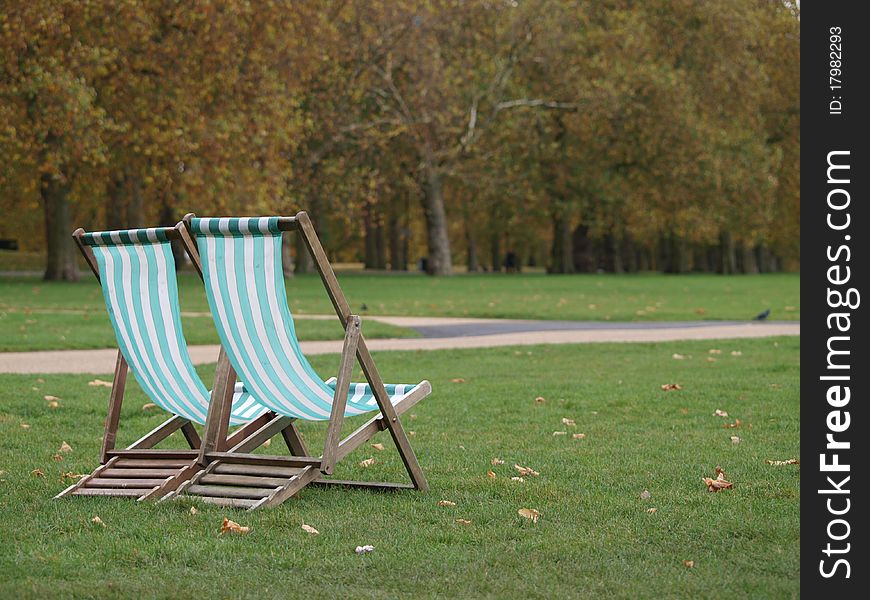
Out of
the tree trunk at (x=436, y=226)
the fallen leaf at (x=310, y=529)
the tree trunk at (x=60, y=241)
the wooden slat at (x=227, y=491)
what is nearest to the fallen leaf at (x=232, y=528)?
the fallen leaf at (x=310, y=529)

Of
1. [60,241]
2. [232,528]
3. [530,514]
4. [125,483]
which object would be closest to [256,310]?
[232,528]

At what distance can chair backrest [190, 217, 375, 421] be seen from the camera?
5.43m

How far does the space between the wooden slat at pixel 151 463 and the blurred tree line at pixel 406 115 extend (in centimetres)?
1876

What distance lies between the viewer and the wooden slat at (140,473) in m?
6.07

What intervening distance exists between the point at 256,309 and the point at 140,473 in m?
1.17

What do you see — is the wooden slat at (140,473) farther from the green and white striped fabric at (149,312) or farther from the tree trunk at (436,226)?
the tree trunk at (436,226)

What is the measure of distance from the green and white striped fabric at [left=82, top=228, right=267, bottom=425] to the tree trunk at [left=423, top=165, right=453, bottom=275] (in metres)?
36.3

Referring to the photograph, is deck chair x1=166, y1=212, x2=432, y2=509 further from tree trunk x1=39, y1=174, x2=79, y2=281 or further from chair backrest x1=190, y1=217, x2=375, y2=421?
tree trunk x1=39, y1=174, x2=79, y2=281

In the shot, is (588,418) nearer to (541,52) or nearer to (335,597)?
(335,597)

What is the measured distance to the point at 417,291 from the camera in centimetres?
3030

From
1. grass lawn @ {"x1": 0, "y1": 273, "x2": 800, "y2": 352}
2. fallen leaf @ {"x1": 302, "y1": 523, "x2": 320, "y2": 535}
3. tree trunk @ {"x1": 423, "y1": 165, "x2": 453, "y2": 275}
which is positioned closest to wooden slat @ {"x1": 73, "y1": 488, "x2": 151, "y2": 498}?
fallen leaf @ {"x1": 302, "y1": 523, "x2": 320, "y2": 535}
